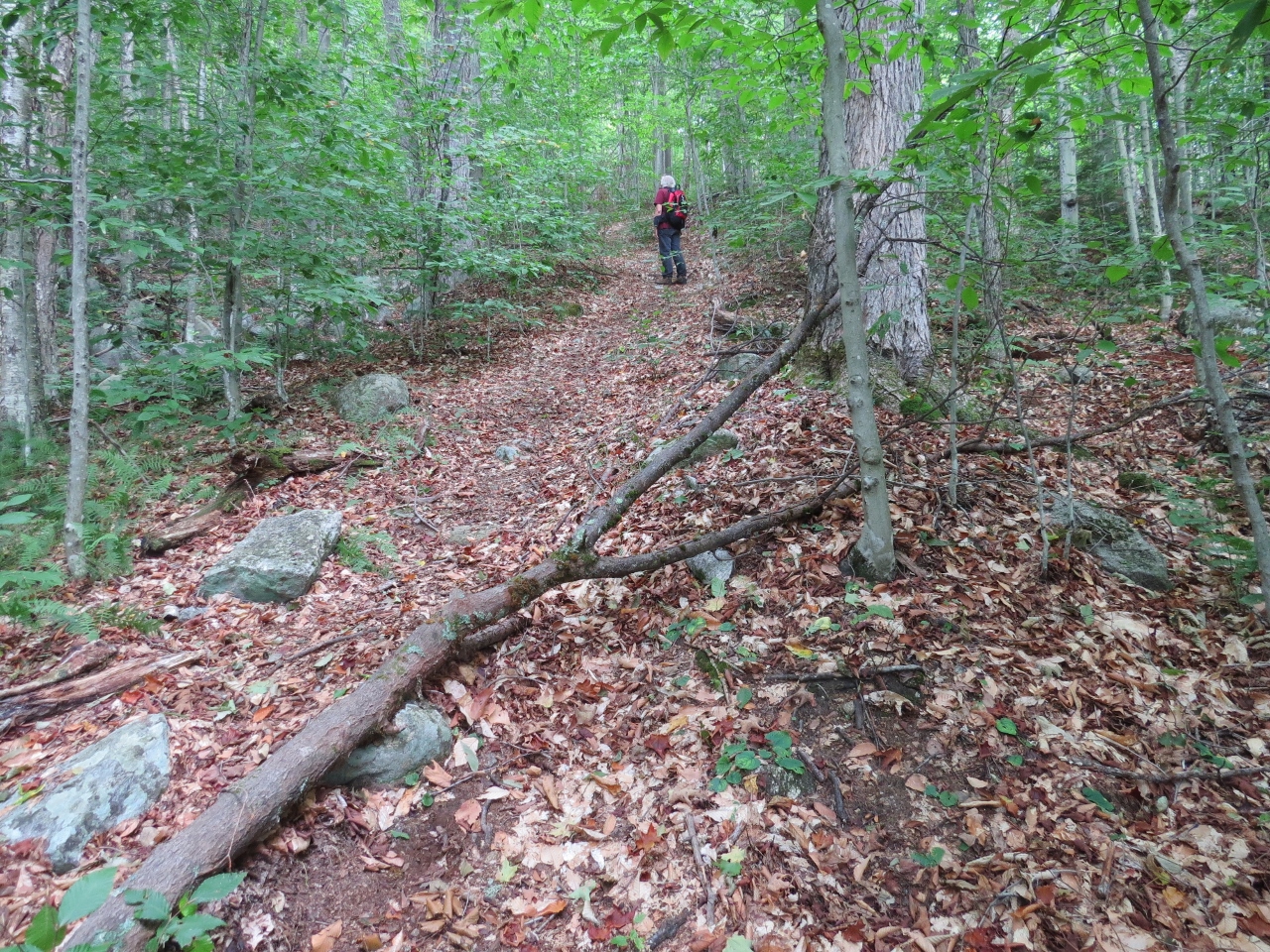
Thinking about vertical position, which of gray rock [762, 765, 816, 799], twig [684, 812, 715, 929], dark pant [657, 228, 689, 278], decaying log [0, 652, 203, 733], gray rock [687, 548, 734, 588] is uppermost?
dark pant [657, 228, 689, 278]

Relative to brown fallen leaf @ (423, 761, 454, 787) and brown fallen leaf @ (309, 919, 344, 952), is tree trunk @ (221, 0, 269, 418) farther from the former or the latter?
brown fallen leaf @ (309, 919, 344, 952)

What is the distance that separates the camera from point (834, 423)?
5.30 m

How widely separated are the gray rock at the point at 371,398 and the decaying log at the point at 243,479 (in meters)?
1.26

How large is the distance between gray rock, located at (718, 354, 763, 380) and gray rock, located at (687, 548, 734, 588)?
3.43 meters

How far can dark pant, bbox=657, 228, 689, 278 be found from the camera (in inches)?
542

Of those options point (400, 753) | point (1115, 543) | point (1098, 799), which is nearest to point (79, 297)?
point (400, 753)

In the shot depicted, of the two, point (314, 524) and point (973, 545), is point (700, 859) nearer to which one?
point (973, 545)

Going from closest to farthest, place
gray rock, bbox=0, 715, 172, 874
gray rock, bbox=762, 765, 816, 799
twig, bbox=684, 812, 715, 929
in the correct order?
twig, bbox=684, 812, 715, 929 → gray rock, bbox=0, 715, 172, 874 → gray rock, bbox=762, 765, 816, 799

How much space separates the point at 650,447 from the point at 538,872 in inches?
163

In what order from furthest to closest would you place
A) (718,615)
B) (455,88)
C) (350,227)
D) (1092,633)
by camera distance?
(455,88) < (350,227) < (718,615) < (1092,633)

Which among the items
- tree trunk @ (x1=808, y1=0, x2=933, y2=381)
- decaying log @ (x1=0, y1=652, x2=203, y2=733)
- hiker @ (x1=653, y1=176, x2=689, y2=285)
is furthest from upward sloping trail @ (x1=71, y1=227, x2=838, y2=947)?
hiker @ (x1=653, y1=176, x2=689, y2=285)

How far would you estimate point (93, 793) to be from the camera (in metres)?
2.79

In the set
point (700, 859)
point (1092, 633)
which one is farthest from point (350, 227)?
point (1092, 633)

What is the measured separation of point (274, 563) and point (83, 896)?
3.21 meters
